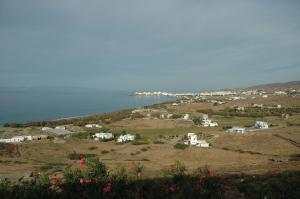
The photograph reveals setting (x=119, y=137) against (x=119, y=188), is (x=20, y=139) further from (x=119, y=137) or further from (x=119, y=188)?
(x=119, y=188)

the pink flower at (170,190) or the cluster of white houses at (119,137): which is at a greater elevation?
the pink flower at (170,190)

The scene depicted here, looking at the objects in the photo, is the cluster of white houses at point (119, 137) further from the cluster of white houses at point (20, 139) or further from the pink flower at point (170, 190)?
the pink flower at point (170, 190)

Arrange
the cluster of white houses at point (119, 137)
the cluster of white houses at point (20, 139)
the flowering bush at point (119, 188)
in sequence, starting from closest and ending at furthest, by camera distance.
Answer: the flowering bush at point (119, 188) → the cluster of white houses at point (20, 139) → the cluster of white houses at point (119, 137)

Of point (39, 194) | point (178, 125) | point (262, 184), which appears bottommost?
point (178, 125)

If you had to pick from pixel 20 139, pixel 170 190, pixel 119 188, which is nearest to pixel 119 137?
pixel 20 139

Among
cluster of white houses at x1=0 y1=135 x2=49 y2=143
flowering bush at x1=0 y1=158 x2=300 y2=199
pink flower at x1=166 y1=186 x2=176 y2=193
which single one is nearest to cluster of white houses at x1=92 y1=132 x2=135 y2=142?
cluster of white houses at x1=0 y1=135 x2=49 y2=143

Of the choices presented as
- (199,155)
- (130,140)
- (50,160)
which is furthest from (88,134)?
(199,155)

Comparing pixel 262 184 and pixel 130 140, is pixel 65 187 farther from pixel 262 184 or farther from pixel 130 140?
pixel 130 140

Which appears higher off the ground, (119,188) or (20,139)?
(119,188)

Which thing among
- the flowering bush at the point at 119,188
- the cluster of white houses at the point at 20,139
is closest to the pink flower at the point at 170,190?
the flowering bush at the point at 119,188

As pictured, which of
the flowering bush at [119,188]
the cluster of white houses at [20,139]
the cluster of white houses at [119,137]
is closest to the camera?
the flowering bush at [119,188]

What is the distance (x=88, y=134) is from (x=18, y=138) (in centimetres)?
1183

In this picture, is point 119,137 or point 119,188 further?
point 119,137

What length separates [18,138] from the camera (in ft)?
154
